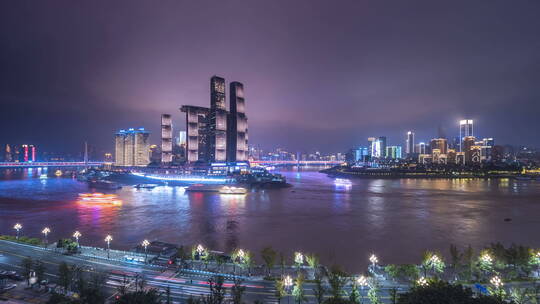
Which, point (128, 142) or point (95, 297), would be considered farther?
point (128, 142)

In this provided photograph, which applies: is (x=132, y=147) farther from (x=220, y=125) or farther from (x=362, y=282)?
(x=362, y=282)

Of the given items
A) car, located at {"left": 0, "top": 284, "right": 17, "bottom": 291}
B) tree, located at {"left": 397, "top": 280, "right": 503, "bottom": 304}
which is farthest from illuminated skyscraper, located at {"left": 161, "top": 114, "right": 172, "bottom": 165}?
tree, located at {"left": 397, "top": 280, "right": 503, "bottom": 304}

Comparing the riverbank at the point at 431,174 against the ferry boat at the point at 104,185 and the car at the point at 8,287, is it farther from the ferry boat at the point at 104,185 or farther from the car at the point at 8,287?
the car at the point at 8,287

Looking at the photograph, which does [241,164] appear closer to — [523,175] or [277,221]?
[277,221]

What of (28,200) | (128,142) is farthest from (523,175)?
(128,142)

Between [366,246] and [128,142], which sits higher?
[128,142]

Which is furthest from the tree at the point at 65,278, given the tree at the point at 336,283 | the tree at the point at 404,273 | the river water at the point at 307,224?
the tree at the point at 404,273

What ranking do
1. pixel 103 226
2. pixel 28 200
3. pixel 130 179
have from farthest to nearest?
1. pixel 130 179
2. pixel 28 200
3. pixel 103 226
